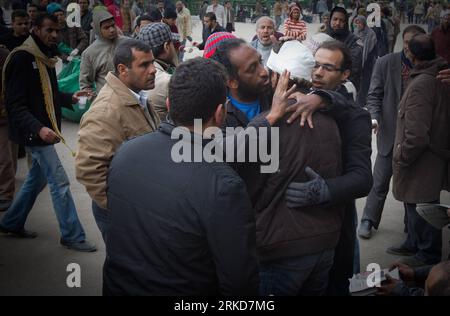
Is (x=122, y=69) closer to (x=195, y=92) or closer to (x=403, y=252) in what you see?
(x=195, y=92)

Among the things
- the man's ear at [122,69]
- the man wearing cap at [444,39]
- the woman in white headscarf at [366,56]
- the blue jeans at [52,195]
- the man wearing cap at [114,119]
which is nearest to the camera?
the man wearing cap at [114,119]

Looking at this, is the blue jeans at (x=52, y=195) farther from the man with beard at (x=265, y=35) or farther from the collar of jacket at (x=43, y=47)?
the man with beard at (x=265, y=35)

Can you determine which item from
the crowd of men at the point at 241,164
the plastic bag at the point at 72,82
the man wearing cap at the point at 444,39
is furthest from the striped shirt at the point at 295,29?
the crowd of men at the point at 241,164

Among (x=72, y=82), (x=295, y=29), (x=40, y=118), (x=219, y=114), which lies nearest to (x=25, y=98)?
(x=40, y=118)

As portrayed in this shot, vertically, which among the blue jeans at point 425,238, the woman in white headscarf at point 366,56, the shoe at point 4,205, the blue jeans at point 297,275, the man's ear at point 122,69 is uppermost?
the man's ear at point 122,69

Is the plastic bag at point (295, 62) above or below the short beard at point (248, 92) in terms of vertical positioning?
above

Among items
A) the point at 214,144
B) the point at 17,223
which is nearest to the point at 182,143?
the point at 214,144

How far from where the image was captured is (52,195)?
4.25 m

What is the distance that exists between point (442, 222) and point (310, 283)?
3.77ft

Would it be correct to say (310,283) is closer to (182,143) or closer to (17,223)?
(182,143)

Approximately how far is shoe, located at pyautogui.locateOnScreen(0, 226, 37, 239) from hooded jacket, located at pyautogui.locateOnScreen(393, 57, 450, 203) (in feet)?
10.2

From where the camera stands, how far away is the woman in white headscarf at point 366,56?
7035mm

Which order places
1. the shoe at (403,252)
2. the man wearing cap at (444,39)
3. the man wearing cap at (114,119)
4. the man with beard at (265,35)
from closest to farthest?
the man wearing cap at (114,119), the shoe at (403,252), the man with beard at (265,35), the man wearing cap at (444,39)

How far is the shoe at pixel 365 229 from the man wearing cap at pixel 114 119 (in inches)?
95.0
